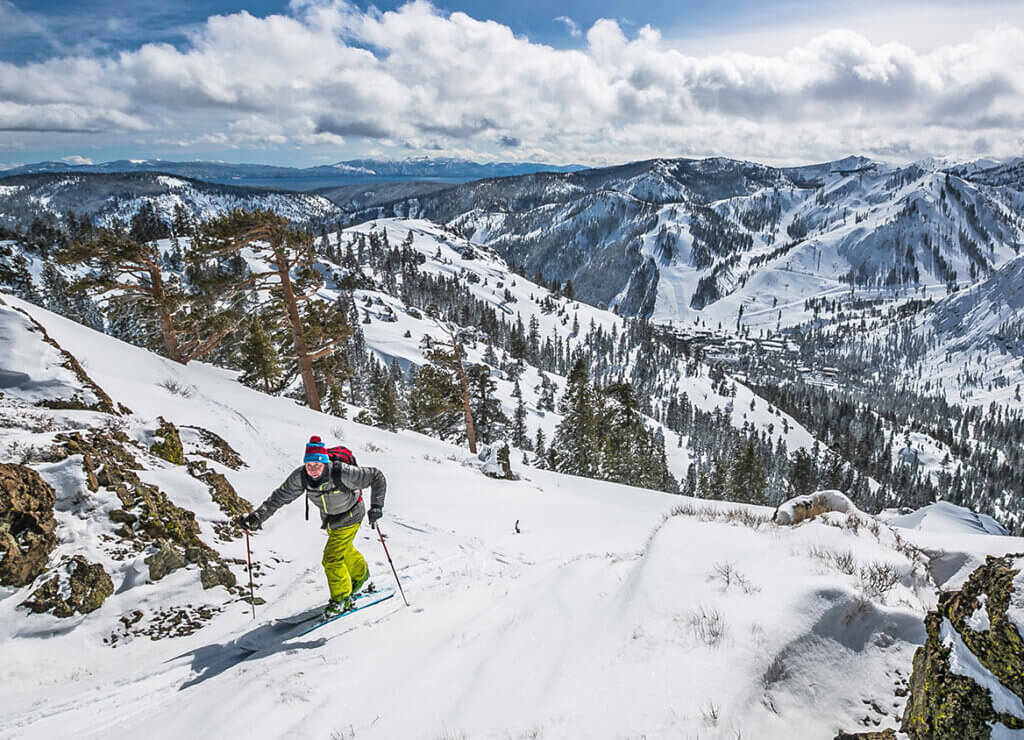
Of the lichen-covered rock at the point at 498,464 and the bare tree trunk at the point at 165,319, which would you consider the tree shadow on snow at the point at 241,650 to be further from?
the bare tree trunk at the point at 165,319

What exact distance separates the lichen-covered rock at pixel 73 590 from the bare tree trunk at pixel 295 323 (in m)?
14.5

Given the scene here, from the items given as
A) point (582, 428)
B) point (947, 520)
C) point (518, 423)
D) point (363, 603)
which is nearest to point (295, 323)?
point (363, 603)

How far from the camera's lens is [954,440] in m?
182

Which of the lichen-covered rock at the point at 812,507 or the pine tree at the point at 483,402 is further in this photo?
the pine tree at the point at 483,402

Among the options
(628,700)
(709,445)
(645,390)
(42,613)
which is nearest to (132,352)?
(42,613)

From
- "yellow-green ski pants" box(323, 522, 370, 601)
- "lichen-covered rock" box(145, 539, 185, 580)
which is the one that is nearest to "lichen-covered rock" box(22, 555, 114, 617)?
"lichen-covered rock" box(145, 539, 185, 580)

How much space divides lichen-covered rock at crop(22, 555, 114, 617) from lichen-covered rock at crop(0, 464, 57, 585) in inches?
9.8

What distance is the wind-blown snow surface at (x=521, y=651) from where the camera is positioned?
12.3 ft

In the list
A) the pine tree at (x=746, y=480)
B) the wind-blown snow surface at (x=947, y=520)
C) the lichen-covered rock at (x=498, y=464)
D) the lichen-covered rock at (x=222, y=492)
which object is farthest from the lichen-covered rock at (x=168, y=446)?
the pine tree at (x=746, y=480)

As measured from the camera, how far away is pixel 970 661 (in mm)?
3041

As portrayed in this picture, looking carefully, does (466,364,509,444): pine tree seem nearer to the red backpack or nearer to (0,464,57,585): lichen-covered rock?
the red backpack

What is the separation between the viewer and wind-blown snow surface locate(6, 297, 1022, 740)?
12.3ft

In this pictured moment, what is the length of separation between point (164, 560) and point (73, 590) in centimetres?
100

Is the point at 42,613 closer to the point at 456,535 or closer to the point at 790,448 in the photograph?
the point at 456,535
